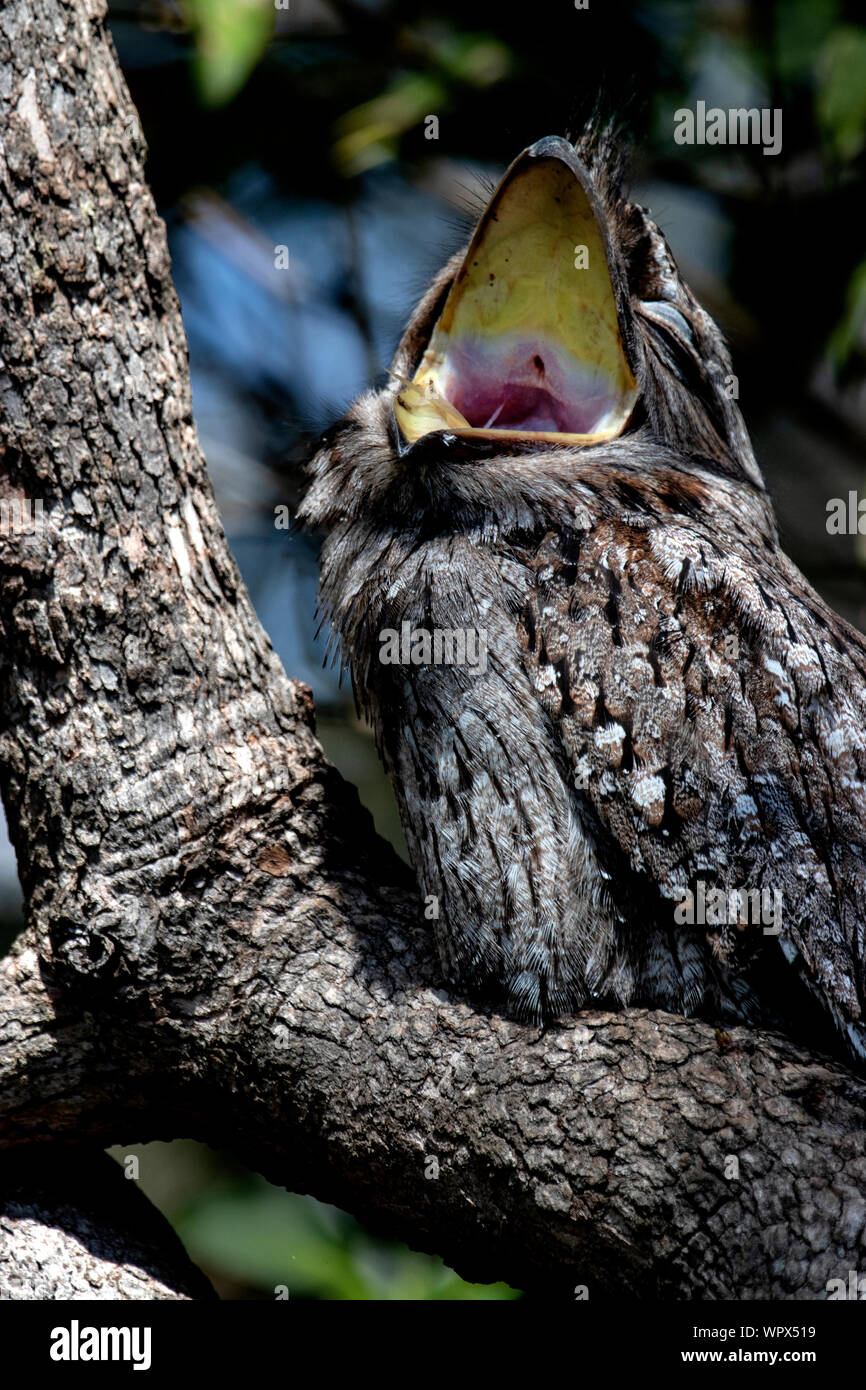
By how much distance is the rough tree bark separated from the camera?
231 centimetres

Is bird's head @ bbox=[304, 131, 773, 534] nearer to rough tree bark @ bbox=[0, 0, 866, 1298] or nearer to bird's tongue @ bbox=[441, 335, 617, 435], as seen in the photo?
bird's tongue @ bbox=[441, 335, 617, 435]

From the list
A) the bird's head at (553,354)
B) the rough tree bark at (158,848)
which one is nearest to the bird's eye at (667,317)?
the bird's head at (553,354)

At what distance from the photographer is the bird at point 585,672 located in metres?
2.39

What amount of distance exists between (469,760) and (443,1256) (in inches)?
42.2

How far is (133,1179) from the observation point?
2.76 meters

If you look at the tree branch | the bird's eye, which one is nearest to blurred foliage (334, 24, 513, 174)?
the bird's eye

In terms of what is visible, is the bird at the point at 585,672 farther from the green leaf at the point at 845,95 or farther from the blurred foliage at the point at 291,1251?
the blurred foliage at the point at 291,1251

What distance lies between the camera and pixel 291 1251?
5.41 m

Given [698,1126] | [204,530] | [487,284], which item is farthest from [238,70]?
[698,1126]

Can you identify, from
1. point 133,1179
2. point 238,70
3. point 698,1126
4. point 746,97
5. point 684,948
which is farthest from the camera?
point 746,97

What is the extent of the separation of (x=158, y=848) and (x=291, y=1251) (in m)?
3.76

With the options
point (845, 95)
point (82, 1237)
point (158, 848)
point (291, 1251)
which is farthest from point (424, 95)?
point (291, 1251)

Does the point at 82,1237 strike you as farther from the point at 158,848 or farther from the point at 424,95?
the point at 424,95

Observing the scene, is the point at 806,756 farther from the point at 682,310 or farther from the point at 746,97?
the point at 746,97
